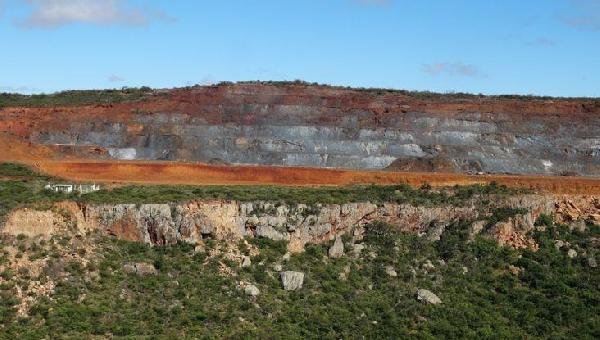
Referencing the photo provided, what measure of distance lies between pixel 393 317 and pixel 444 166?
26760 mm

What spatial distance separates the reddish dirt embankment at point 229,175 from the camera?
5069 centimetres

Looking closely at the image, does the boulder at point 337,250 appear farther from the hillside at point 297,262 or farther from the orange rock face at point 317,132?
the orange rock face at point 317,132

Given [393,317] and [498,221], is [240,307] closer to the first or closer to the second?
[393,317]

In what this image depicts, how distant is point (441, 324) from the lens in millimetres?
34938

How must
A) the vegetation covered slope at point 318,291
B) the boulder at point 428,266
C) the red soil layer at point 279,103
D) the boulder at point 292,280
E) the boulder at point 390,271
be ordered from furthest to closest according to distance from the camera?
the red soil layer at point 279,103
the boulder at point 428,266
the boulder at point 390,271
the boulder at point 292,280
the vegetation covered slope at point 318,291

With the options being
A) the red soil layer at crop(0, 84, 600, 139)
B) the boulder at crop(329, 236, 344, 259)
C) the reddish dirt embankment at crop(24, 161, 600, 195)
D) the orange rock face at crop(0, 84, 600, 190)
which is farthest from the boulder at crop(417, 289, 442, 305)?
the red soil layer at crop(0, 84, 600, 139)

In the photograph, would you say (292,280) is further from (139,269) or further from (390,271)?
(139,269)

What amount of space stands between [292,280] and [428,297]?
5.24m

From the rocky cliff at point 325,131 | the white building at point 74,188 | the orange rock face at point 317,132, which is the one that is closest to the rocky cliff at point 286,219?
the white building at point 74,188

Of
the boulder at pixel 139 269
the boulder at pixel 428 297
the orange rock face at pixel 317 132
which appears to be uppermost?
the orange rock face at pixel 317 132

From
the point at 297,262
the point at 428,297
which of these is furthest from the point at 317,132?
the point at 428,297

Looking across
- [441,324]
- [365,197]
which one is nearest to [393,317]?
[441,324]

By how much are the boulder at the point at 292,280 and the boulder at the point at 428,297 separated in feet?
14.9

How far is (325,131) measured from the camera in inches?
2616
